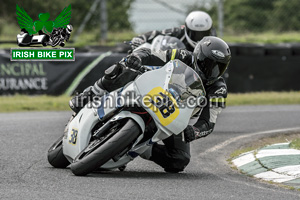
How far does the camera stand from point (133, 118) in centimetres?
584

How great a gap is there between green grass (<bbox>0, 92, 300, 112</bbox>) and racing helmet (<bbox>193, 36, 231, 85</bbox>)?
6763 millimetres

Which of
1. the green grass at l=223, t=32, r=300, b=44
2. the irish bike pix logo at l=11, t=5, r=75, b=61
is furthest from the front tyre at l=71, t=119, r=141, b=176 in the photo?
the green grass at l=223, t=32, r=300, b=44

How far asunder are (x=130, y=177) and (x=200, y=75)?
1.18 meters

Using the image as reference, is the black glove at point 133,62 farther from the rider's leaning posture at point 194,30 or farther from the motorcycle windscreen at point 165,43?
the motorcycle windscreen at point 165,43

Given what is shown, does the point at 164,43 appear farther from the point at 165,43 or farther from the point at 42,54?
the point at 42,54

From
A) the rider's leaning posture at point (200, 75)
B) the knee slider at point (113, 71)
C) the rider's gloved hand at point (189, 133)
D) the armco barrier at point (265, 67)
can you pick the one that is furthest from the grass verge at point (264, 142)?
the armco barrier at point (265, 67)

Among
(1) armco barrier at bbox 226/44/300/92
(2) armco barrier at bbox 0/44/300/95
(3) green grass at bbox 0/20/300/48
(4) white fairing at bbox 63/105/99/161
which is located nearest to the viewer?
(4) white fairing at bbox 63/105/99/161

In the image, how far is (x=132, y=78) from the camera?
6.41m

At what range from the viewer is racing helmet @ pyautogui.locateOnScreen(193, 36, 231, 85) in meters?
6.27

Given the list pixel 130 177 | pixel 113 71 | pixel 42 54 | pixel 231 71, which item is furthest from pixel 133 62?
pixel 231 71

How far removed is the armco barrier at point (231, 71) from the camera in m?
13.3

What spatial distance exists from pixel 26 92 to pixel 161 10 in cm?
355

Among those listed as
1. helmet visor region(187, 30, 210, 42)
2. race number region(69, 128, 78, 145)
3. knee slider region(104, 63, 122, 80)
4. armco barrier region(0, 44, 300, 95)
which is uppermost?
knee slider region(104, 63, 122, 80)

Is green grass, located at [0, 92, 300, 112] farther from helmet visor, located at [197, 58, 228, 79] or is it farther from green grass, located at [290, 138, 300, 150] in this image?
helmet visor, located at [197, 58, 228, 79]
